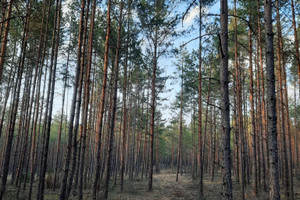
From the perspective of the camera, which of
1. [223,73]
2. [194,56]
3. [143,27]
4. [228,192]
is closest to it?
[228,192]

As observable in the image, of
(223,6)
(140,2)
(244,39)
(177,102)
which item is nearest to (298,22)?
(244,39)

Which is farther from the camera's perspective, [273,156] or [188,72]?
[188,72]

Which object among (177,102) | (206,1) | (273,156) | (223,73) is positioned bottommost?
(273,156)

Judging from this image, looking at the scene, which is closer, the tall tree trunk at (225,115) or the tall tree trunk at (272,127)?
the tall tree trunk at (225,115)

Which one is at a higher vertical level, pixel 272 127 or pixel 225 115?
pixel 225 115

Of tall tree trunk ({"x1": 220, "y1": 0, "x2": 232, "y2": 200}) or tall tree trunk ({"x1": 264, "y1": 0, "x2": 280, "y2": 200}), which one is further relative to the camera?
tall tree trunk ({"x1": 264, "y1": 0, "x2": 280, "y2": 200})

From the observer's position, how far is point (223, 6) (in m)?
4.43

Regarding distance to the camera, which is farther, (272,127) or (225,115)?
(272,127)

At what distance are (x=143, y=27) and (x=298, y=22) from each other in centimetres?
918

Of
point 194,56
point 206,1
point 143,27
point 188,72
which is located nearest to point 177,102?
point 188,72

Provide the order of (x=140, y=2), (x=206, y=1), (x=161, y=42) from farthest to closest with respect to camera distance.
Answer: (x=161, y=42) < (x=140, y=2) < (x=206, y=1)

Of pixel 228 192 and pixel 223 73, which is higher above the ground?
pixel 223 73

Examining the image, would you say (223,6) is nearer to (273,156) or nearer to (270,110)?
(270,110)

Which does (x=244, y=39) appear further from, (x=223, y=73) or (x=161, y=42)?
(x=223, y=73)
